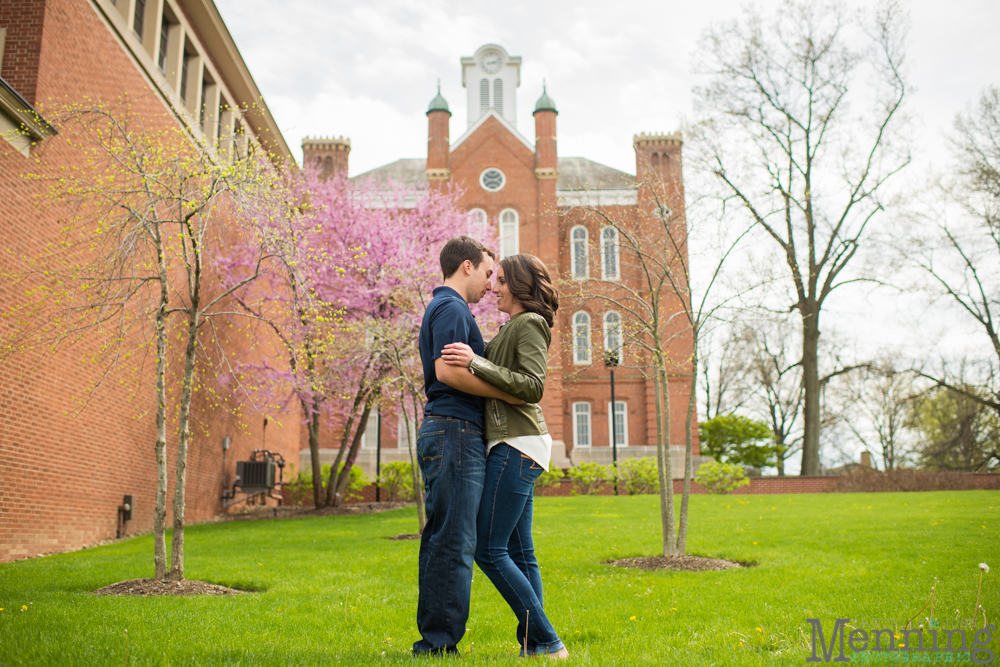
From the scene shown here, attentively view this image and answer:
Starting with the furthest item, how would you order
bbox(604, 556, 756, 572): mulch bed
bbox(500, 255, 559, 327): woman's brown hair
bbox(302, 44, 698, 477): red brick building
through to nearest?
bbox(302, 44, 698, 477): red brick building → bbox(604, 556, 756, 572): mulch bed → bbox(500, 255, 559, 327): woman's brown hair

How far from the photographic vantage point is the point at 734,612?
5.07 m

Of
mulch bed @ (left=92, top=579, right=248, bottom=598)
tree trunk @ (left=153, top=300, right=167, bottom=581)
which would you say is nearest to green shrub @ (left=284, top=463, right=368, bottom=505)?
tree trunk @ (left=153, top=300, right=167, bottom=581)

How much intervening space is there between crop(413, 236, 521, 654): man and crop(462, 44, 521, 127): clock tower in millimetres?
34311

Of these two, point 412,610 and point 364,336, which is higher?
point 364,336

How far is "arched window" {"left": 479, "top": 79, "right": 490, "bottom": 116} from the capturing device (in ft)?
118

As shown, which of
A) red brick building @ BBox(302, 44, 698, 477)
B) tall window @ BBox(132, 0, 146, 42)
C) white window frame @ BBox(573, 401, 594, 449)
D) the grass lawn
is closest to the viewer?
the grass lawn

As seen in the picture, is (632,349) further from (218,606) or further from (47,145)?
(47,145)

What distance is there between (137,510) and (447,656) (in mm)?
12232

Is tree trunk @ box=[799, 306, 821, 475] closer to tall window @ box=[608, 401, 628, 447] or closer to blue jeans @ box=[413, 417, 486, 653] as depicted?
tall window @ box=[608, 401, 628, 447]

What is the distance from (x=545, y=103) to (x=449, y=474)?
3149cm

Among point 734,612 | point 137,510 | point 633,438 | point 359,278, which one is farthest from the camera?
point 633,438

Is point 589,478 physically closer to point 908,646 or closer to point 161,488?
point 161,488

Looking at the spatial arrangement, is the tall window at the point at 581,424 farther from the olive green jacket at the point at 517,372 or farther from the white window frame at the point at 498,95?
the olive green jacket at the point at 517,372

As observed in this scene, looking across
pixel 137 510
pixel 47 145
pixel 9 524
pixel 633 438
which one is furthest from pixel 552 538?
pixel 633 438
